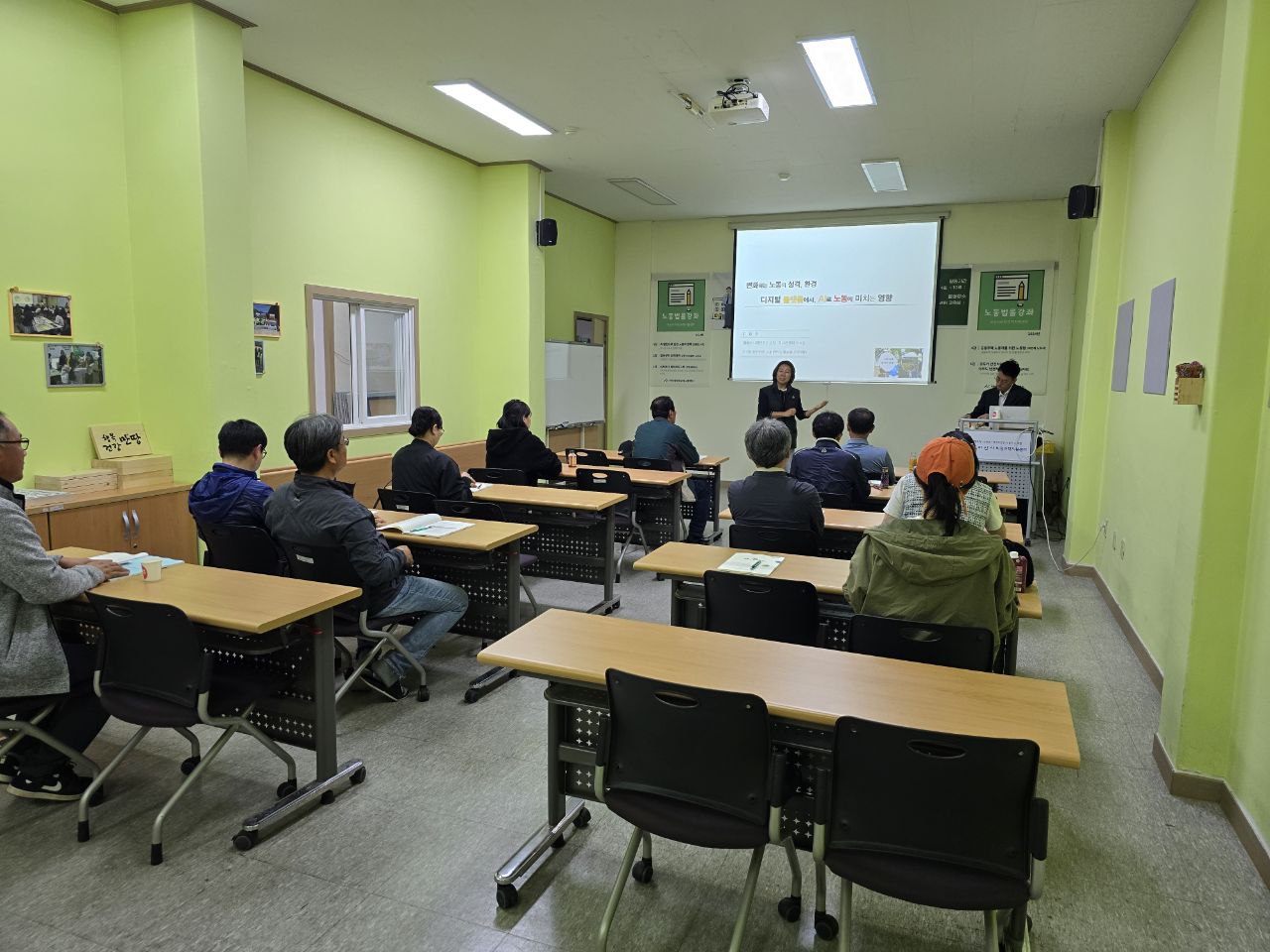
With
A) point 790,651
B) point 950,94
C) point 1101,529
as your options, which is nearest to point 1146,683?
point 1101,529

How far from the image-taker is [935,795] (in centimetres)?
157

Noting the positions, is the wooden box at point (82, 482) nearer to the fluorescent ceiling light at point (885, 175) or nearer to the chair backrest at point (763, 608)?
the chair backrest at point (763, 608)

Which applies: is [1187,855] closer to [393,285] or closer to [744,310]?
[393,285]

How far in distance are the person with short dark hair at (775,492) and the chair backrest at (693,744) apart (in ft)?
5.77

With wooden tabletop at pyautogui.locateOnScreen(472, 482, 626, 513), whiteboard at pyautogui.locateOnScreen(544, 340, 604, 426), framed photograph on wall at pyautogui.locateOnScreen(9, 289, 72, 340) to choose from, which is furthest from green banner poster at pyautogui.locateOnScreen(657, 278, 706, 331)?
framed photograph on wall at pyautogui.locateOnScreen(9, 289, 72, 340)

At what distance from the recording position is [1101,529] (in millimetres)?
5488

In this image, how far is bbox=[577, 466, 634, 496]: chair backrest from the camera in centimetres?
523

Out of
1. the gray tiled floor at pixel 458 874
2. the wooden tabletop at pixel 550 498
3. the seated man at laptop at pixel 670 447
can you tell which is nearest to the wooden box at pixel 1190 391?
the gray tiled floor at pixel 458 874

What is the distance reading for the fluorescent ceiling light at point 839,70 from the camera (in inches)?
178

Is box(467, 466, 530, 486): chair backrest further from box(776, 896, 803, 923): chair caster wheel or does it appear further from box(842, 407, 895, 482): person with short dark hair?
box(776, 896, 803, 923): chair caster wheel

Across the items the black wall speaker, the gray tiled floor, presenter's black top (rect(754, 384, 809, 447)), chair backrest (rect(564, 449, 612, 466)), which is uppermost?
the black wall speaker

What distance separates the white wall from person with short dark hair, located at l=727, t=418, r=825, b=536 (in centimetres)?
577

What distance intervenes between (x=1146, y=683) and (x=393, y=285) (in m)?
5.65

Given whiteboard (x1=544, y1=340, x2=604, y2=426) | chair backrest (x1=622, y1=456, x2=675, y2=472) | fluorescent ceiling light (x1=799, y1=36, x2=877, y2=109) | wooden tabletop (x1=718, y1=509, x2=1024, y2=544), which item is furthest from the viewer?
whiteboard (x1=544, y1=340, x2=604, y2=426)
